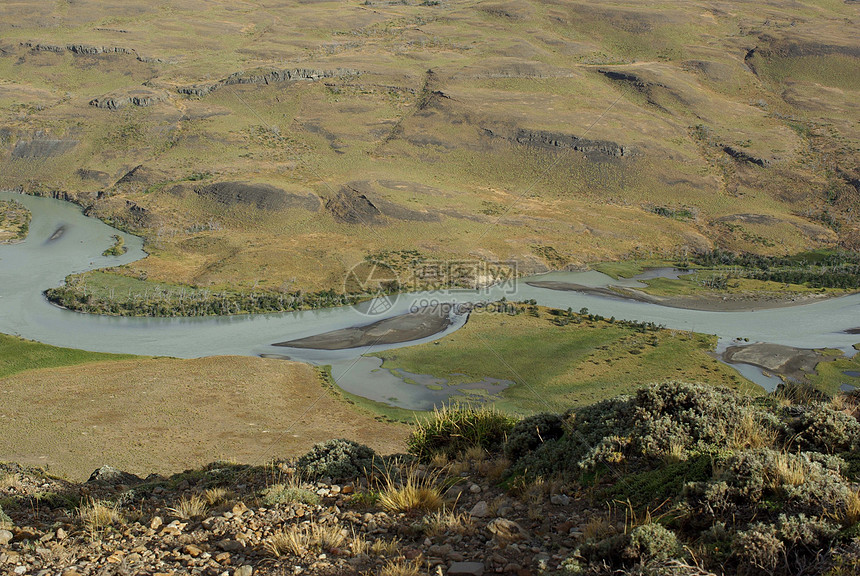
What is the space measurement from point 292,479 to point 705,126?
441 ft

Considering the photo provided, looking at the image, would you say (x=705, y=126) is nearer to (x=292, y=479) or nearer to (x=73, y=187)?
(x=73, y=187)

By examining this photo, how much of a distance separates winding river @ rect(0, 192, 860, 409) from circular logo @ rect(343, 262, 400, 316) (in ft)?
4.19

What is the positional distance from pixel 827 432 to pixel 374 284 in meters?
68.6

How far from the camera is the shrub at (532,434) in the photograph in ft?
36.6

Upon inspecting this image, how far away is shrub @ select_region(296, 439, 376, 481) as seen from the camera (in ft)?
36.8

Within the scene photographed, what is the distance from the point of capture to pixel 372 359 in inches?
2057

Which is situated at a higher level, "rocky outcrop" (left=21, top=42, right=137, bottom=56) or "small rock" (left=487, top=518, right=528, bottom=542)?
"rocky outcrop" (left=21, top=42, right=137, bottom=56)

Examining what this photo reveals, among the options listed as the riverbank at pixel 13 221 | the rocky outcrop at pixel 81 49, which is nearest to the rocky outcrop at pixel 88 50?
the rocky outcrop at pixel 81 49

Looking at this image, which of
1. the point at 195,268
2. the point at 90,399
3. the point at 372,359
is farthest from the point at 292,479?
the point at 195,268

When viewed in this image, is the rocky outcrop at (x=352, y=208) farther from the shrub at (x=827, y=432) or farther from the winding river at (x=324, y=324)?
the shrub at (x=827, y=432)

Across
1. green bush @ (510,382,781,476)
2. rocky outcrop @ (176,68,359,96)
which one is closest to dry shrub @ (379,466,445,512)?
green bush @ (510,382,781,476)

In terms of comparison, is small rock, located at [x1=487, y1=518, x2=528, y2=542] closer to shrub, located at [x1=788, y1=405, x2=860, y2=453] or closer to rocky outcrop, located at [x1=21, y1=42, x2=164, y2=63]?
shrub, located at [x1=788, y1=405, x2=860, y2=453]

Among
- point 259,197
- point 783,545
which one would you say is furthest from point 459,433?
point 259,197

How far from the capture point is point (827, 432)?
8773mm
